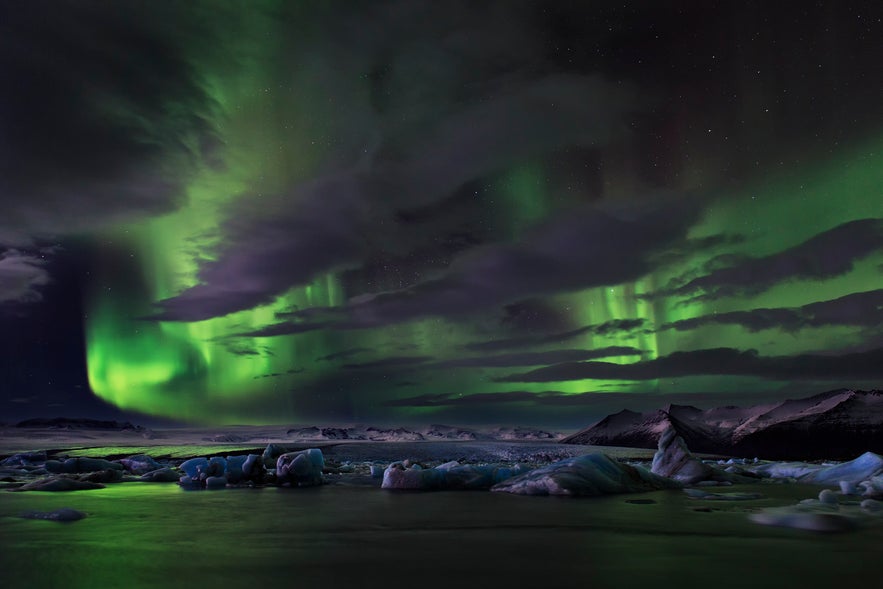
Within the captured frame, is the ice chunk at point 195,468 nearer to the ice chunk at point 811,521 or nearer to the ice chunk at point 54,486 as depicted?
the ice chunk at point 54,486

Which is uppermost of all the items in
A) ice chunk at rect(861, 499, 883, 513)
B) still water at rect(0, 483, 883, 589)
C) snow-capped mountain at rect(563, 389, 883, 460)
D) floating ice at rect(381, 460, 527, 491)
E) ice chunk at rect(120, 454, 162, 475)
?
still water at rect(0, 483, 883, 589)

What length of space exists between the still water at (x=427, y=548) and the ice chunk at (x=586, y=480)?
1.74 m

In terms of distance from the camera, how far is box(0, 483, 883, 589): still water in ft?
15.7

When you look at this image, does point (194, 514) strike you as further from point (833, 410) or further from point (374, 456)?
point (833, 410)

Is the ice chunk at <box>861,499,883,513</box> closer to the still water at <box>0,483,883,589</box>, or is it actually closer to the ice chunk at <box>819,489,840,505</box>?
the ice chunk at <box>819,489,840,505</box>

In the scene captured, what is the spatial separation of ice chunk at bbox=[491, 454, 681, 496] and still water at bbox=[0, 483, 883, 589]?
1.74 m

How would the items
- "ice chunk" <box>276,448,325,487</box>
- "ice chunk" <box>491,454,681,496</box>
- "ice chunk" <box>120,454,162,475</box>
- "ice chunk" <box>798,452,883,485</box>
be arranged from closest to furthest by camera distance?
1. "ice chunk" <box>491,454,681,496</box>
2. "ice chunk" <box>798,452,883,485</box>
3. "ice chunk" <box>276,448,325,487</box>
4. "ice chunk" <box>120,454,162,475</box>

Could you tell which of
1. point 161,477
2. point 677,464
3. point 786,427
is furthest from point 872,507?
point 786,427

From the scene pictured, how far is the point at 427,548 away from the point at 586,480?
24.4ft

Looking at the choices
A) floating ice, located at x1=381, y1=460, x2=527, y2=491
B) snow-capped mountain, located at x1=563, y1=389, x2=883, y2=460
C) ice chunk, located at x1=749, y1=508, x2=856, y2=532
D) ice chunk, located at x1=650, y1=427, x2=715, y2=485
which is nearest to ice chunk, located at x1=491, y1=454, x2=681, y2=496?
floating ice, located at x1=381, y1=460, x2=527, y2=491

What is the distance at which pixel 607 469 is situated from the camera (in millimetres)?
13312

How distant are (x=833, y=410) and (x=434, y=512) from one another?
38793 mm

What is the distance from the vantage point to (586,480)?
12680mm

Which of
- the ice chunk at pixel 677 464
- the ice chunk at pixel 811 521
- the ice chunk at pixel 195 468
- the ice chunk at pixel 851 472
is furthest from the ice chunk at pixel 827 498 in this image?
the ice chunk at pixel 195 468
